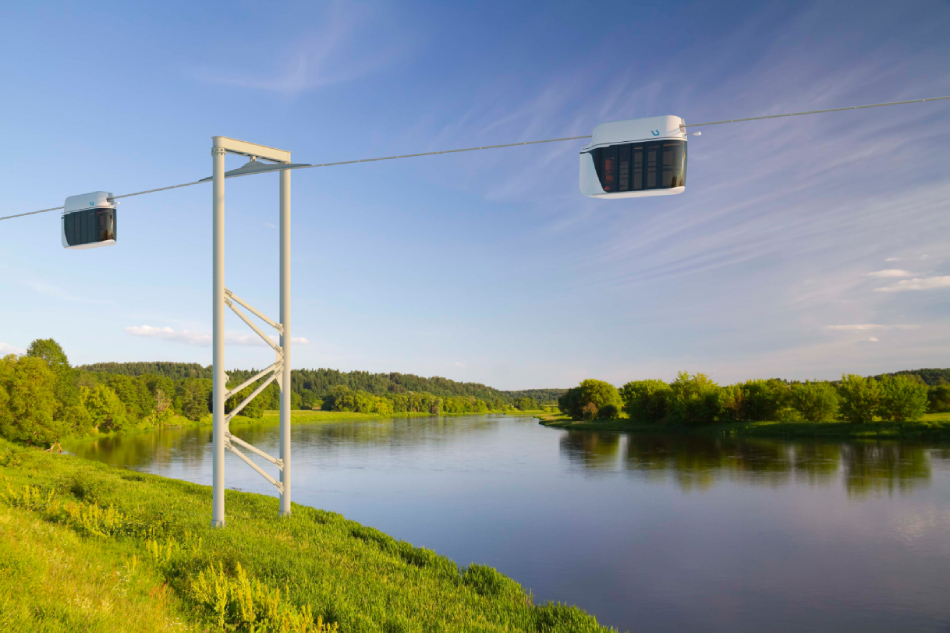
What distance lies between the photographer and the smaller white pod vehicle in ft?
34.6

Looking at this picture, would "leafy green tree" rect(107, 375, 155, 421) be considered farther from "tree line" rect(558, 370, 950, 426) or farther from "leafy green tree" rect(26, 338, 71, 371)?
"tree line" rect(558, 370, 950, 426)

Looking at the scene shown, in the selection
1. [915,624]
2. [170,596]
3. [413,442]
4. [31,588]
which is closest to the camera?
[31,588]

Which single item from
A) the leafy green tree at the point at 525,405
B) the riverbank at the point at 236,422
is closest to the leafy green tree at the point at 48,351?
the riverbank at the point at 236,422

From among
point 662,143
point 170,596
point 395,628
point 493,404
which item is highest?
point 662,143

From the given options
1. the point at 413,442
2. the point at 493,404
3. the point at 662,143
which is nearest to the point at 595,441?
the point at 413,442

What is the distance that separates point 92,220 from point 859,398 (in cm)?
5557

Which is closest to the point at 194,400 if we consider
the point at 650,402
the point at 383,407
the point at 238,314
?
the point at 383,407

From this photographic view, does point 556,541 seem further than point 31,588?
Yes

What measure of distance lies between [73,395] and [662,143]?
193 feet

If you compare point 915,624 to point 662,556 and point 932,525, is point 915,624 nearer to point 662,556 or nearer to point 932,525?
point 662,556

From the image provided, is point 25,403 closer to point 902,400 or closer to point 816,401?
point 816,401

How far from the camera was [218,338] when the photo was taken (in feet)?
31.4

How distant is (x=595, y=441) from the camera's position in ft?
168

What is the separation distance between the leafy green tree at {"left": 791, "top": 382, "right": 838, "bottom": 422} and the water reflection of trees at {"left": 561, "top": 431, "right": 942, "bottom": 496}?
33.1 ft
